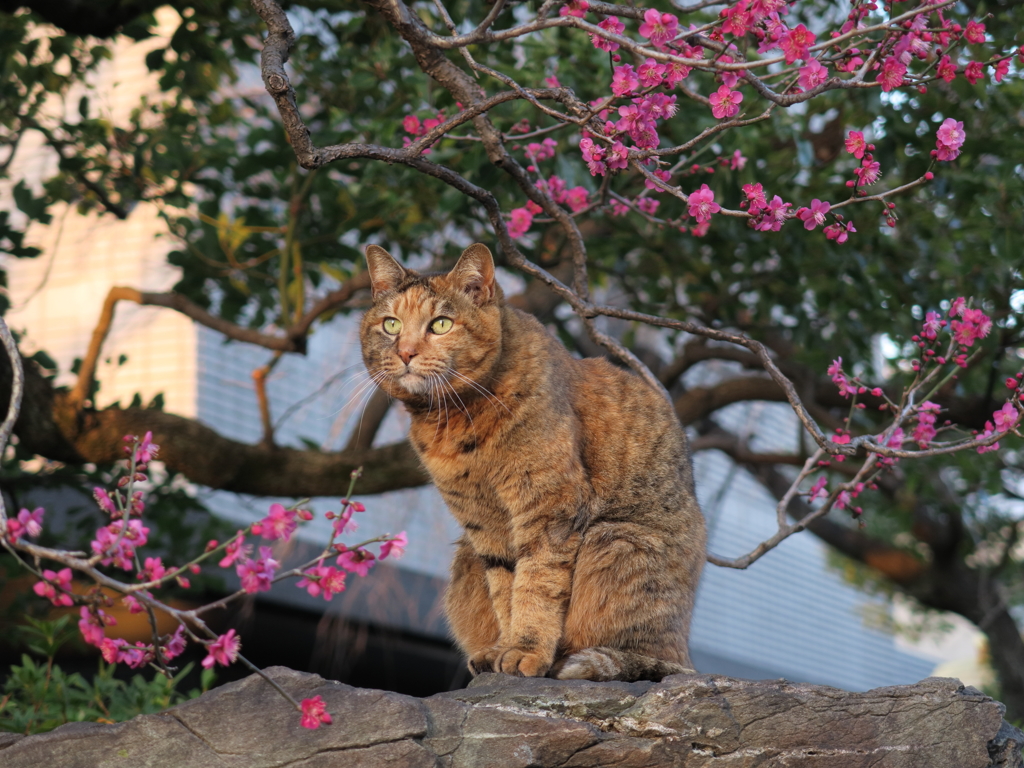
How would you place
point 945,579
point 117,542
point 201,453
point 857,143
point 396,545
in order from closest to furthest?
point 117,542
point 396,545
point 857,143
point 201,453
point 945,579

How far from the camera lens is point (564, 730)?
7.25 feet

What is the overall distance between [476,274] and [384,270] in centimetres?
35

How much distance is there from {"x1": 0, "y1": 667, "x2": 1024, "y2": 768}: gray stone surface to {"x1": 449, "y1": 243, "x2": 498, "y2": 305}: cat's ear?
1152 millimetres

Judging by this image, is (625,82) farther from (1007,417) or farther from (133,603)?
(133,603)

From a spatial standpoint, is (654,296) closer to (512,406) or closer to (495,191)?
(495,191)

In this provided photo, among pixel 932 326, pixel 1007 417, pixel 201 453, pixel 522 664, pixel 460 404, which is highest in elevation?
pixel 932 326

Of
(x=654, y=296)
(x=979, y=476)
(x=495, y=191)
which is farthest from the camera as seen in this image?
(x=979, y=476)

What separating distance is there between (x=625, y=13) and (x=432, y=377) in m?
1.13

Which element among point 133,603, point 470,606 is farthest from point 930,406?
point 133,603

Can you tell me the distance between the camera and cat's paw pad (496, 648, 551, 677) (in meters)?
2.55

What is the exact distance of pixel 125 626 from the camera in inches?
246

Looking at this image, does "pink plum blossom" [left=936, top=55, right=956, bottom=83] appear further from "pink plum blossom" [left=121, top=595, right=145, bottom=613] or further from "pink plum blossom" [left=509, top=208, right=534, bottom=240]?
"pink plum blossom" [left=121, top=595, right=145, bottom=613]

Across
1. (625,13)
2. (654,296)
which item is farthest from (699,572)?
(654,296)

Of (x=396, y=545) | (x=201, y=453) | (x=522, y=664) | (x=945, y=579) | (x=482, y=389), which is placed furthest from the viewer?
(x=945, y=579)
